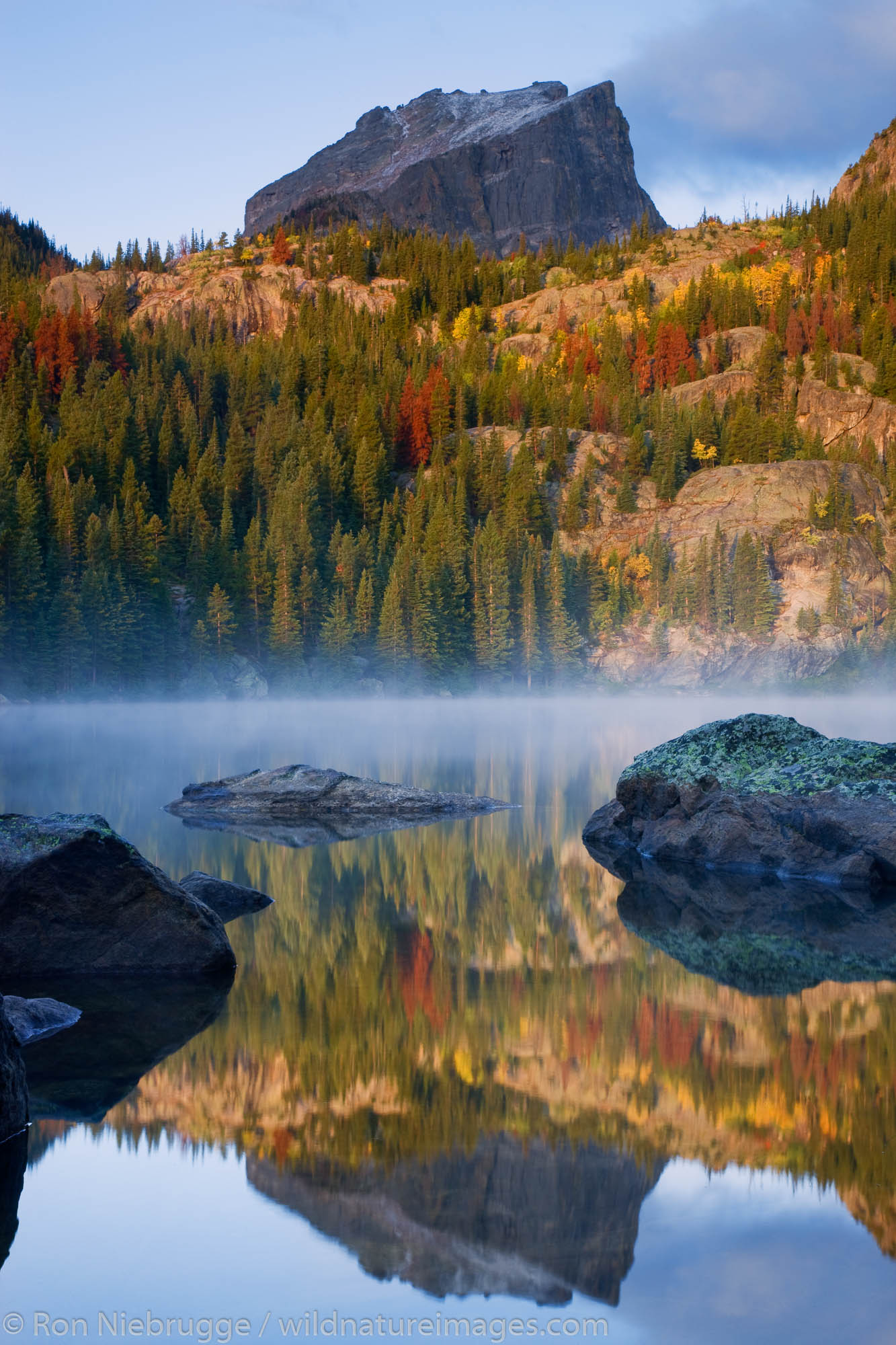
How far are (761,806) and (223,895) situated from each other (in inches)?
305

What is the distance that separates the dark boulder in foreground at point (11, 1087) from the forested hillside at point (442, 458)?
74.7 metres

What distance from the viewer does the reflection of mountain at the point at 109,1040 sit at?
21.5 feet

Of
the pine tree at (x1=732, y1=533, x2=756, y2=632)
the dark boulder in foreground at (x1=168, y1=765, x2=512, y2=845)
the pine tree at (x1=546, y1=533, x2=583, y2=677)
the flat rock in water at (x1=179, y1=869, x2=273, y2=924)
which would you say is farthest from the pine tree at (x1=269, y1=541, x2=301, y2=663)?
the flat rock in water at (x1=179, y1=869, x2=273, y2=924)

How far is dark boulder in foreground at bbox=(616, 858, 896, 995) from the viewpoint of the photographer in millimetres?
9438

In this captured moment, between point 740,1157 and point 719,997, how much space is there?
114 inches

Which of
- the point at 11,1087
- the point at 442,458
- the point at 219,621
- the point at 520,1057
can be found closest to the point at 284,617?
the point at 219,621

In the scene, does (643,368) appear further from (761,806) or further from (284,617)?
(761,806)

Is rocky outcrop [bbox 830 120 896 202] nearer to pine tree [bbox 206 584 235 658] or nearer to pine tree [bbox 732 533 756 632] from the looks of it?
pine tree [bbox 732 533 756 632]

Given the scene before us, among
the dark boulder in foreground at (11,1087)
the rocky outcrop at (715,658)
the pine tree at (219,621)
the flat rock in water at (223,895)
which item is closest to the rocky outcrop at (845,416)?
the rocky outcrop at (715,658)

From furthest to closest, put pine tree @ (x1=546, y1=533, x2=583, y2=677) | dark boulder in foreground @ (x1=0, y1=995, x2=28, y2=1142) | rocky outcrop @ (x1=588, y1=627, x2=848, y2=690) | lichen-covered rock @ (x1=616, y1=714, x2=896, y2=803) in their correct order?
1. pine tree @ (x1=546, y1=533, x2=583, y2=677)
2. rocky outcrop @ (x1=588, y1=627, x2=848, y2=690)
3. lichen-covered rock @ (x1=616, y1=714, x2=896, y2=803)
4. dark boulder in foreground @ (x1=0, y1=995, x2=28, y2=1142)

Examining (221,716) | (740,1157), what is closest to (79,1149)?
(740,1157)

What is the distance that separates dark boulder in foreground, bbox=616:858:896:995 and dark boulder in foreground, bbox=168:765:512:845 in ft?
19.3

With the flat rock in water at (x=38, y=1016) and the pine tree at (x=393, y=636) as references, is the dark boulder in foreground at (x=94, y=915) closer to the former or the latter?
the flat rock in water at (x=38, y=1016)

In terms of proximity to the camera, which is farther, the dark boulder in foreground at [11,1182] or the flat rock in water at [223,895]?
the flat rock in water at [223,895]
